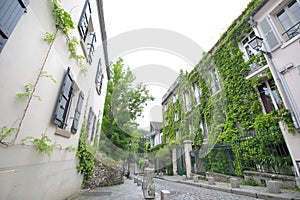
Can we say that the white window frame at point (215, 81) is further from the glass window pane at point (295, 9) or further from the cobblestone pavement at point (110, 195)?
the cobblestone pavement at point (110, 195)

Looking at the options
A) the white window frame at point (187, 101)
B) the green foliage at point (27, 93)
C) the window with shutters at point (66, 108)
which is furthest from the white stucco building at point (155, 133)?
the green foliage at point (27, 93)

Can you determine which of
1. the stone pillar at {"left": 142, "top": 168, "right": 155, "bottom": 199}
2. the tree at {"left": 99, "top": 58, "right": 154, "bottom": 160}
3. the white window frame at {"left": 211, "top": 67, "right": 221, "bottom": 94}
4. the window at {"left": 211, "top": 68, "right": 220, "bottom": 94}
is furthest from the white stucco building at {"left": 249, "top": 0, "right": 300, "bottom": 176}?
the tree at {"left": 99, "top": 58, "right": 154, "bottom": 160}

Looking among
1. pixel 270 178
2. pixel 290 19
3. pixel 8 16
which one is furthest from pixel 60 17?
pixel 290 19

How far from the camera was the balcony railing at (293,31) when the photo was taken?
588cm

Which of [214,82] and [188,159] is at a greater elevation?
[214,82]

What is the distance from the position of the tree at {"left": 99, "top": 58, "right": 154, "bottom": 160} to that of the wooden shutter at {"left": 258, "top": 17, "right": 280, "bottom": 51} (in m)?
12.2

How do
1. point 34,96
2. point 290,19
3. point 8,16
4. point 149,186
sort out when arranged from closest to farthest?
1. point 8,16
2. point 34,96
3. point 149,186
4. point 290,19

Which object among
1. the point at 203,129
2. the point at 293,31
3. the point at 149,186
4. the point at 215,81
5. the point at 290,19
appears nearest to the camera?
the point at 149,186

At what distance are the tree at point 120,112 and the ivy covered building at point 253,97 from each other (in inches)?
259

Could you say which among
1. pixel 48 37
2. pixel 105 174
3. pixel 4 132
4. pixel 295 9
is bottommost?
pixel 105 174

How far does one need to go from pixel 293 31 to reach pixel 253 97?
3.26 metres

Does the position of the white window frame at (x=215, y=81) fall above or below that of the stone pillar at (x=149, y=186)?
above

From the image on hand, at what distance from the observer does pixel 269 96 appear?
7.11m

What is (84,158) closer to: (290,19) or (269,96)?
(269,96)
